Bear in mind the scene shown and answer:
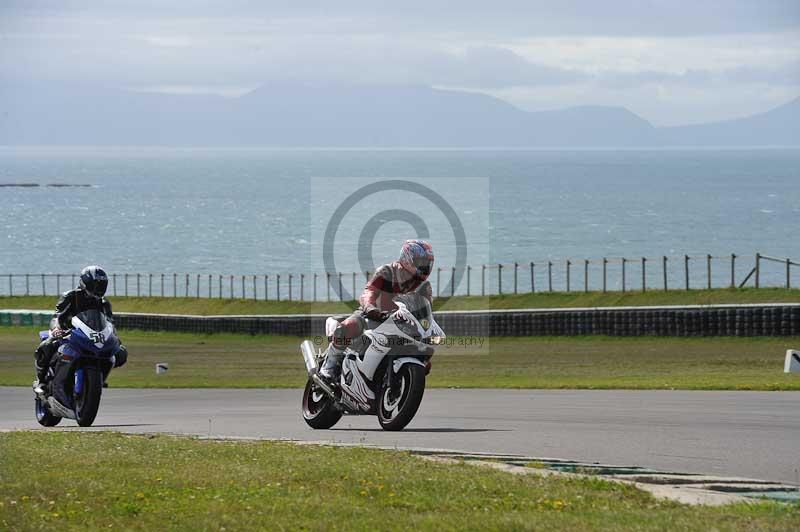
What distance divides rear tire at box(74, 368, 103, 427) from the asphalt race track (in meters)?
0.30

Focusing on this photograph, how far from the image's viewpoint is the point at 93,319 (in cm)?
1791

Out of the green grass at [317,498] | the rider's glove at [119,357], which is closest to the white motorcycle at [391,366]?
the green grass at [317,498]

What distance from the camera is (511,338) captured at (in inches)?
1858

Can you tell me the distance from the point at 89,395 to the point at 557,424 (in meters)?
6.03

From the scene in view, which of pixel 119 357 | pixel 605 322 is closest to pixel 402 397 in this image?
pixel 119 357

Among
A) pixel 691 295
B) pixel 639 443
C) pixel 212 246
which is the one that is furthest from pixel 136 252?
pixel 639 443

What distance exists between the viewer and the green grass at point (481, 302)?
4933 centimetres

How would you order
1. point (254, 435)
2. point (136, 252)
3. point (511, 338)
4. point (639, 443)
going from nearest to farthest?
point (639, 443) → point (254, 435) → point (511, 338) → point (136, 252)

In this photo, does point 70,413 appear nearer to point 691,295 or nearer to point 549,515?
point 549,515

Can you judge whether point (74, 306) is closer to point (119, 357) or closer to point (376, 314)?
point (119, 357)

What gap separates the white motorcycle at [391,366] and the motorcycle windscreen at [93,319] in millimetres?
Result: 2976

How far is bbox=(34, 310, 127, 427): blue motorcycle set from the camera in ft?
58.2

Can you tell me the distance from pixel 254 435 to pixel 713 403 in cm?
695

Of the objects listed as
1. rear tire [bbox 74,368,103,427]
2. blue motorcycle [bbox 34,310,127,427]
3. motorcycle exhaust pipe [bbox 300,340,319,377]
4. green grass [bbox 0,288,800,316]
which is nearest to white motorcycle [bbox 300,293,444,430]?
motorcycle exhaust pipe [bbox 300,340,319,377]
